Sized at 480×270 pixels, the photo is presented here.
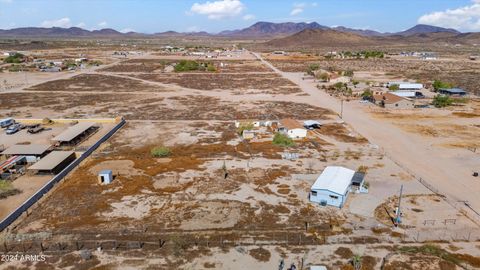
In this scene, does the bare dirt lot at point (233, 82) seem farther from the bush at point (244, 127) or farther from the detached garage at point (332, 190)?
the detached garage at point (332, 190)

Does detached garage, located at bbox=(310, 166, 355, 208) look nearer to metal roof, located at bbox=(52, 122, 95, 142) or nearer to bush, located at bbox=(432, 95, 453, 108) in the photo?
metal roof, located at bbox=(52, 122, 95, 142)

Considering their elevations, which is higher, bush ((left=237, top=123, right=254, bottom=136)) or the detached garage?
bush ((left=237, top=123, right=254, bottom=136))

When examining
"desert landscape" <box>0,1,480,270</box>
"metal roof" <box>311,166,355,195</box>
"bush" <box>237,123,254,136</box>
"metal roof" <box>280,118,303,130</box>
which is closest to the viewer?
"desert landscape" <box>0,1,480,270</box>

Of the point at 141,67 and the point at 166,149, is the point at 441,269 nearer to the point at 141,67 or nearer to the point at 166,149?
the point at 166,149

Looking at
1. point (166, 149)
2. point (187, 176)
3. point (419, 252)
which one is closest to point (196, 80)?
point (166, 149)

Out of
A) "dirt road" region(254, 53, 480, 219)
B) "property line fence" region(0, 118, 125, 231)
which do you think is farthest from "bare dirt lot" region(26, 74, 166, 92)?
"dirt road" region(254, 53, 480, 219)

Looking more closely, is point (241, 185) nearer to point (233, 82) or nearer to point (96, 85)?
point (233, 82)
